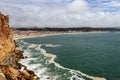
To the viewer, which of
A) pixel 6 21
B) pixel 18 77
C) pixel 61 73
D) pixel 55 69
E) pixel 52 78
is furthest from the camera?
pixel 6 21

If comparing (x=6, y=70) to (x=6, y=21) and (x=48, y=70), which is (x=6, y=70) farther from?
(x=6, y=21)

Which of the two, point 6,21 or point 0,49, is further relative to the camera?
point 6,21

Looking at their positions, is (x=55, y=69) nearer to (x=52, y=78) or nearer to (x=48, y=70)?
(x=48, y=70)

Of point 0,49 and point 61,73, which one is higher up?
point 0,49

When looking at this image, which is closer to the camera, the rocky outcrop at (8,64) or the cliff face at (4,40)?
the rocky outcrop at (8,64)

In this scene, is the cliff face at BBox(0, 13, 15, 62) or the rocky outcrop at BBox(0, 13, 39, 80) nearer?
the rocky outcrop at BBox(0, 13, 39, 80)

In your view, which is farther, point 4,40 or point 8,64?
point 4,40

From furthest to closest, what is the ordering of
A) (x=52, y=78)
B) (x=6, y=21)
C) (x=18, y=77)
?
(x=6, y=21) → (x=52, y=78) → (x=18, y=77)

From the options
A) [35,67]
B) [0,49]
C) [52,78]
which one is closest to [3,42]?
[0,49]

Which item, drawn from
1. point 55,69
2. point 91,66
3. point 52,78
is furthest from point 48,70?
point 91,66

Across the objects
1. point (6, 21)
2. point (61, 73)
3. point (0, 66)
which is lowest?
point (61, 73)

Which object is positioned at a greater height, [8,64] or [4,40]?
[4,40]
